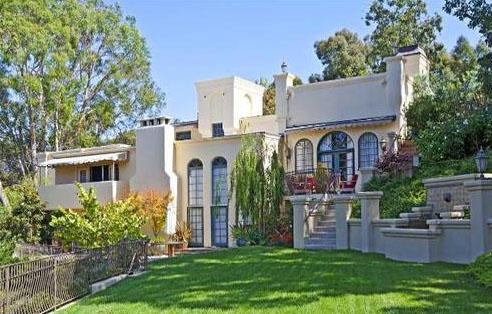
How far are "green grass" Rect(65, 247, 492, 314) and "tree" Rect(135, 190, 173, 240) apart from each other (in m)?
14.5

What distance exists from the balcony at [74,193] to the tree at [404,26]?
21503mm

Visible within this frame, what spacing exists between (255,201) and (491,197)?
13286mm

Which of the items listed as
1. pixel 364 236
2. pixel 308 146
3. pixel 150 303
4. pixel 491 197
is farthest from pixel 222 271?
pixel 308 146

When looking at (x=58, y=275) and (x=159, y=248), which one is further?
(x=159, y=248)

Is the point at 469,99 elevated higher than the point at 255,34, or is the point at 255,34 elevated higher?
the point at 255,34

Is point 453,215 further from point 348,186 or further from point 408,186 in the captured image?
point 348,186

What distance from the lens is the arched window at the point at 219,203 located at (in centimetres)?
2877

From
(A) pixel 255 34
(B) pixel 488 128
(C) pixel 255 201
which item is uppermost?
(A) pixel 255 34

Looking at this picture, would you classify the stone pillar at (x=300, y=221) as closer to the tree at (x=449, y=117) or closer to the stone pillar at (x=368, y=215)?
the stone pillar at (x=368, y=215)

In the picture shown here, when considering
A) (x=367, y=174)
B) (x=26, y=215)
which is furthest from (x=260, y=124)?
(x=26, y=215)

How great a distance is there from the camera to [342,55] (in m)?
46.0

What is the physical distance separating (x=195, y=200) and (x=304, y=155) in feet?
20.3

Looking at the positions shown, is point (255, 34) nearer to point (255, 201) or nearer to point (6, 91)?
point (255, 201)

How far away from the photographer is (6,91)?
40531 mm
